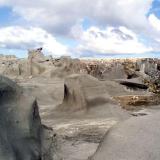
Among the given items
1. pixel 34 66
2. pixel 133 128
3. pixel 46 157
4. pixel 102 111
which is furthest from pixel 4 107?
pixel 34 66

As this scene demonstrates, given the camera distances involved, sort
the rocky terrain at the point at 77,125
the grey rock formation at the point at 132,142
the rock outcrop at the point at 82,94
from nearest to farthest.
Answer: the rocky terrain at the point at 77,125 → the grey rock formation at the point at 132,142 → the rock outcrop at the point at 82,94

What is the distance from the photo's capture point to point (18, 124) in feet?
20.2

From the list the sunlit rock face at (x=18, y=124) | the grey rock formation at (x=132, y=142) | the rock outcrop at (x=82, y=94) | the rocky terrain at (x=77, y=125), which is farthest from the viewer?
the rock outcrop at (x=82, y=94)

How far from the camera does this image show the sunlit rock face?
5.91 meters

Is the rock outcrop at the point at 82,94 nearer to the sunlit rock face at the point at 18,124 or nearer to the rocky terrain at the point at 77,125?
the rocky terrain at the point at 77,125

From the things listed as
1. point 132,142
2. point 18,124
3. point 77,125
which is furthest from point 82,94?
point 18,124

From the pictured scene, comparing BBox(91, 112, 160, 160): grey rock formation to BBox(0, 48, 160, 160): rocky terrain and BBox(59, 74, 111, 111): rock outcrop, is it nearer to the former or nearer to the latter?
BBox(0, 48, 160, 160): rocky terrain

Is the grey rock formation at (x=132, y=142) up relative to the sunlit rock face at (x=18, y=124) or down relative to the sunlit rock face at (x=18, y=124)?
down

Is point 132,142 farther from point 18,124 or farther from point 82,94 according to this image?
point 82,94

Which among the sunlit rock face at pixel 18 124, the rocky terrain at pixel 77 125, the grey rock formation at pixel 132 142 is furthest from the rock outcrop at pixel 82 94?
the sunlit rock face at pixel 18 124

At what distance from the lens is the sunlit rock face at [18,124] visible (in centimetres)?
591

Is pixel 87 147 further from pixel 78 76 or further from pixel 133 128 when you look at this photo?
pixel 78 76

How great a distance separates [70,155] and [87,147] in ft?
1.76

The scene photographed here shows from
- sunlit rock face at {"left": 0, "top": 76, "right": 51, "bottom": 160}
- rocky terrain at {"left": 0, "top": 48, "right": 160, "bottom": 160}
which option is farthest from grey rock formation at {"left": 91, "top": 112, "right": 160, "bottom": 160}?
sunlit rock face at {"left": 0, "top": 76, "right": 51, "bottom": 160}
